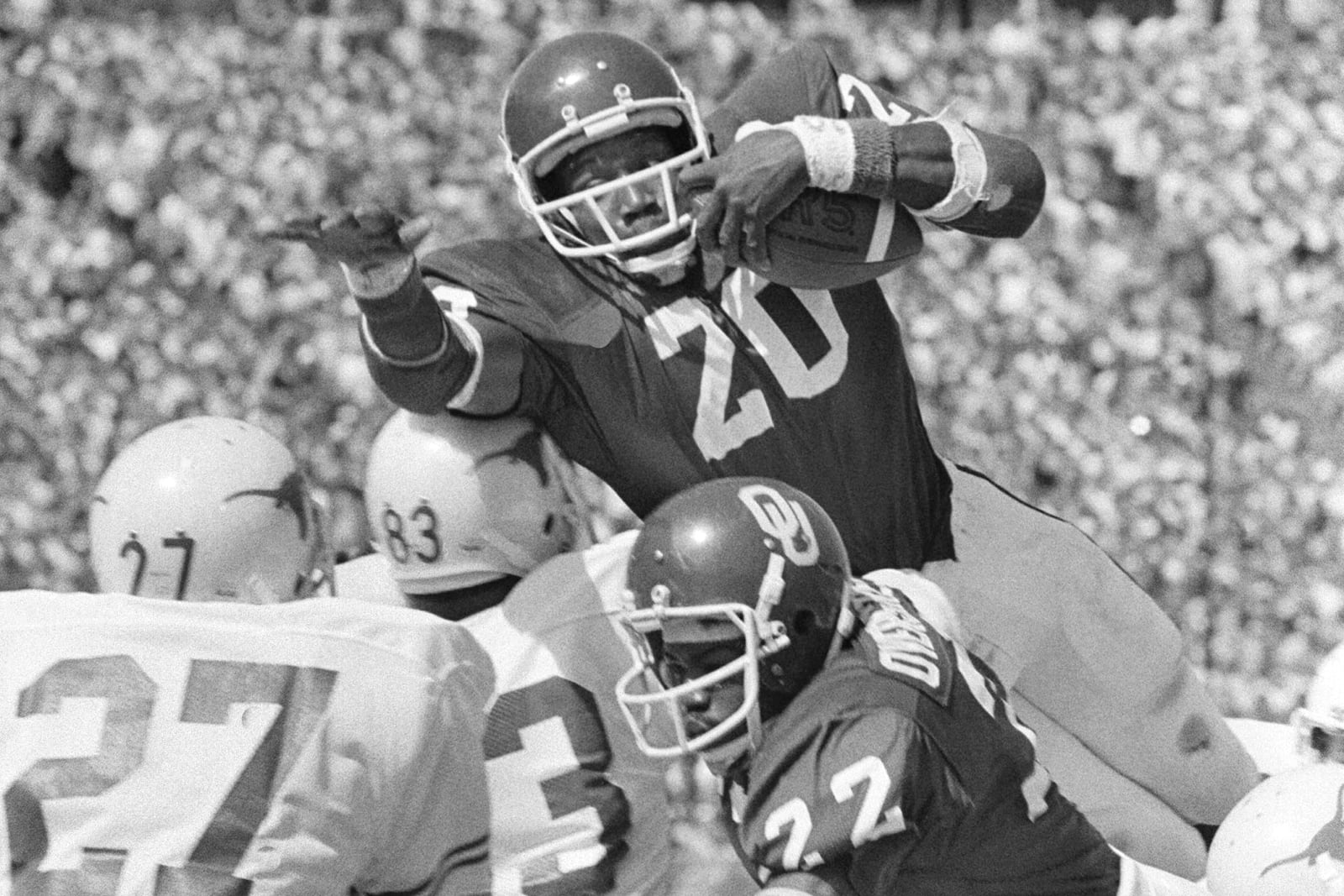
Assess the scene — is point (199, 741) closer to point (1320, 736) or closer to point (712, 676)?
point (712, 676)

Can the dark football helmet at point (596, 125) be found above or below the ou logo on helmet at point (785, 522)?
above

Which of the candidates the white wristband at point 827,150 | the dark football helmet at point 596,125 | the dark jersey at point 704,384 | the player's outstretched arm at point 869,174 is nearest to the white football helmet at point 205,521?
the dark jersey at point 704,384

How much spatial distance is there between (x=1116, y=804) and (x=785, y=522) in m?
1.19

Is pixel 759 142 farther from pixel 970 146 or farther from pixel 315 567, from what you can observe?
pixel 315 567

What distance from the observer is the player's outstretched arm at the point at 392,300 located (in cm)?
293

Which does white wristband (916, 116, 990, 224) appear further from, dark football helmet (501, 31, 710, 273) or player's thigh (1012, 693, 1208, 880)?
player's thigh (1012, 693, 1208, 880)

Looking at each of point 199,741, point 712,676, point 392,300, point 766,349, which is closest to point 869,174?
point 766,349

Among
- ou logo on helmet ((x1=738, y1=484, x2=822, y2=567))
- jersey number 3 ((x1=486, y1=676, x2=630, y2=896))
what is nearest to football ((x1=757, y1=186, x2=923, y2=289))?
ou logo on helmet ((x1=738, y1=484, x2=822, y2=567))

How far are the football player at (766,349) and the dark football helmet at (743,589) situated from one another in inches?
24.1

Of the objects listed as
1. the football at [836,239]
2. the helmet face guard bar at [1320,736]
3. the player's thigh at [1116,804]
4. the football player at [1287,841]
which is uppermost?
the football at [836,239]

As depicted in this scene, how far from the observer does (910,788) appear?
2.46 meters

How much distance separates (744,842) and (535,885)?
643 millimetres

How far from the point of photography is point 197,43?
6.07 metres

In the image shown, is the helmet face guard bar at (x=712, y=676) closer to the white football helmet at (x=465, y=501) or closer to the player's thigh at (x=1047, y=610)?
the white football helmet at (x=465, y=501)
